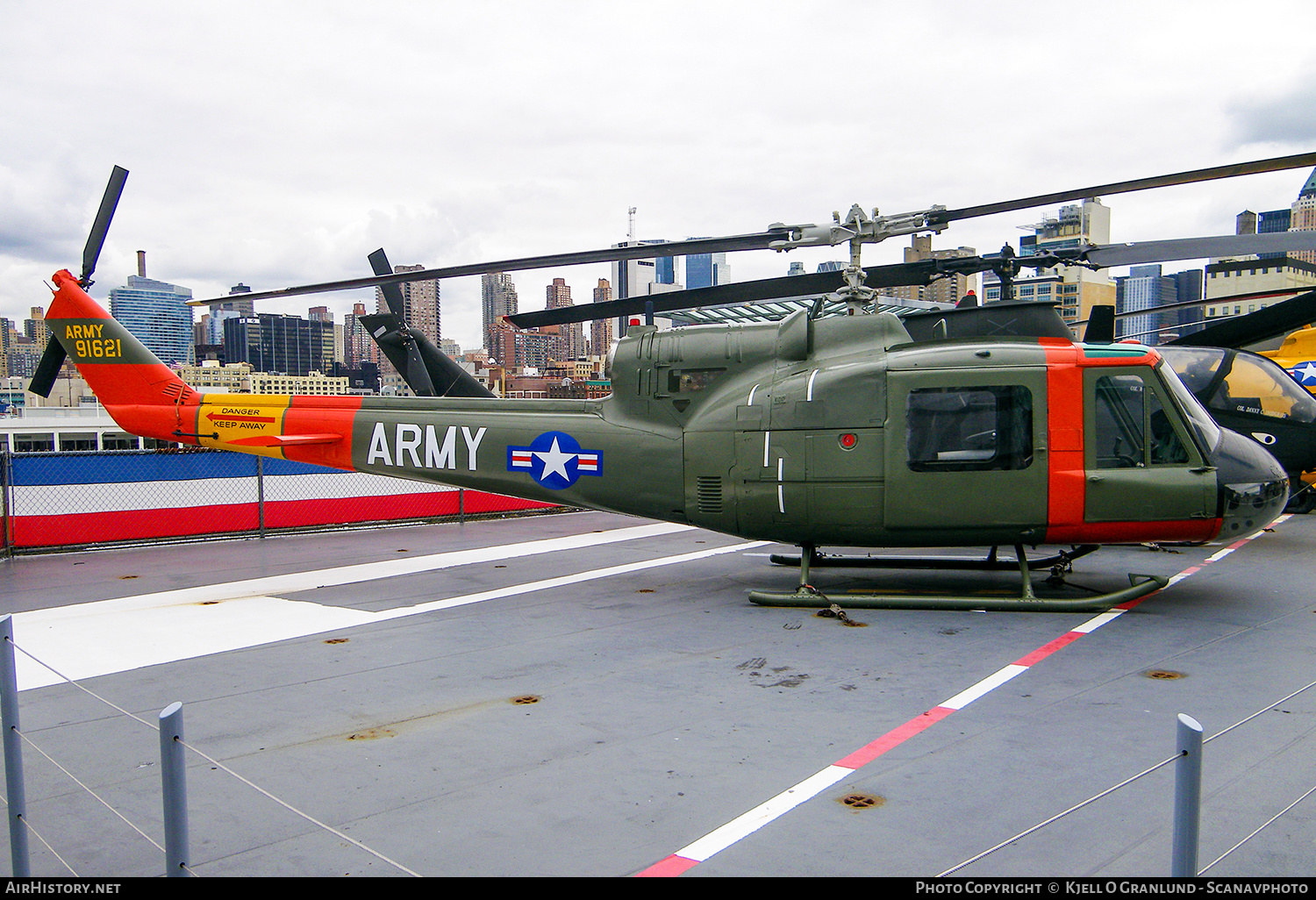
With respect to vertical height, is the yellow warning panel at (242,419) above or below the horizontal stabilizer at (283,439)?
above

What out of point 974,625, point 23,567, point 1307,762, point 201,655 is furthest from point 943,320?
point 23,567

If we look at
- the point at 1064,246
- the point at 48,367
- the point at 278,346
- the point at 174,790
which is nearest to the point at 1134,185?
the point at 1064,246

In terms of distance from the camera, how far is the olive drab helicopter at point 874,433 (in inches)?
294

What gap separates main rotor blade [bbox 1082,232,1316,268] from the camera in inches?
286

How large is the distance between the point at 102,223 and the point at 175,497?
4.07 meters

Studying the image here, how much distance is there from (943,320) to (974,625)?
303 centimetres

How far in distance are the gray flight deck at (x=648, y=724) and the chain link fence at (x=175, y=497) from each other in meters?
2.20

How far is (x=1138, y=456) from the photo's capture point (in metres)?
7.52

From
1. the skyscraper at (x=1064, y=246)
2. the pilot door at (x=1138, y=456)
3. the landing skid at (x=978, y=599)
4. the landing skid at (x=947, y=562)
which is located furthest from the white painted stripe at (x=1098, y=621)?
the skyscraper at (x=1064, y=246)

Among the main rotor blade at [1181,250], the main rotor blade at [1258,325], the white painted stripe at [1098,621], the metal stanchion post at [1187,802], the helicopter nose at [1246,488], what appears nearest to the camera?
the metal stanchion post at [1187,802]

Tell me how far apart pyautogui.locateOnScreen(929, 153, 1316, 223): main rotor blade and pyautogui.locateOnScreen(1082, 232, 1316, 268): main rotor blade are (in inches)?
52.7

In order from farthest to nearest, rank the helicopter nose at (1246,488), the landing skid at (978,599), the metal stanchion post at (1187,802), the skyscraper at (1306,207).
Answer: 1. the skyscraper at (1306,207)
2. the landing skid at (978,599)
3. the helicopter nose at (1246,488)
4. the metal stanchion post at (1187,802)

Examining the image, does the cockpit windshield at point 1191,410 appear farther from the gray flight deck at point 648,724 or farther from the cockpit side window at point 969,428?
the gray flight deck at point 648,724

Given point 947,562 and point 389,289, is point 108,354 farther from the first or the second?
point 947,562
